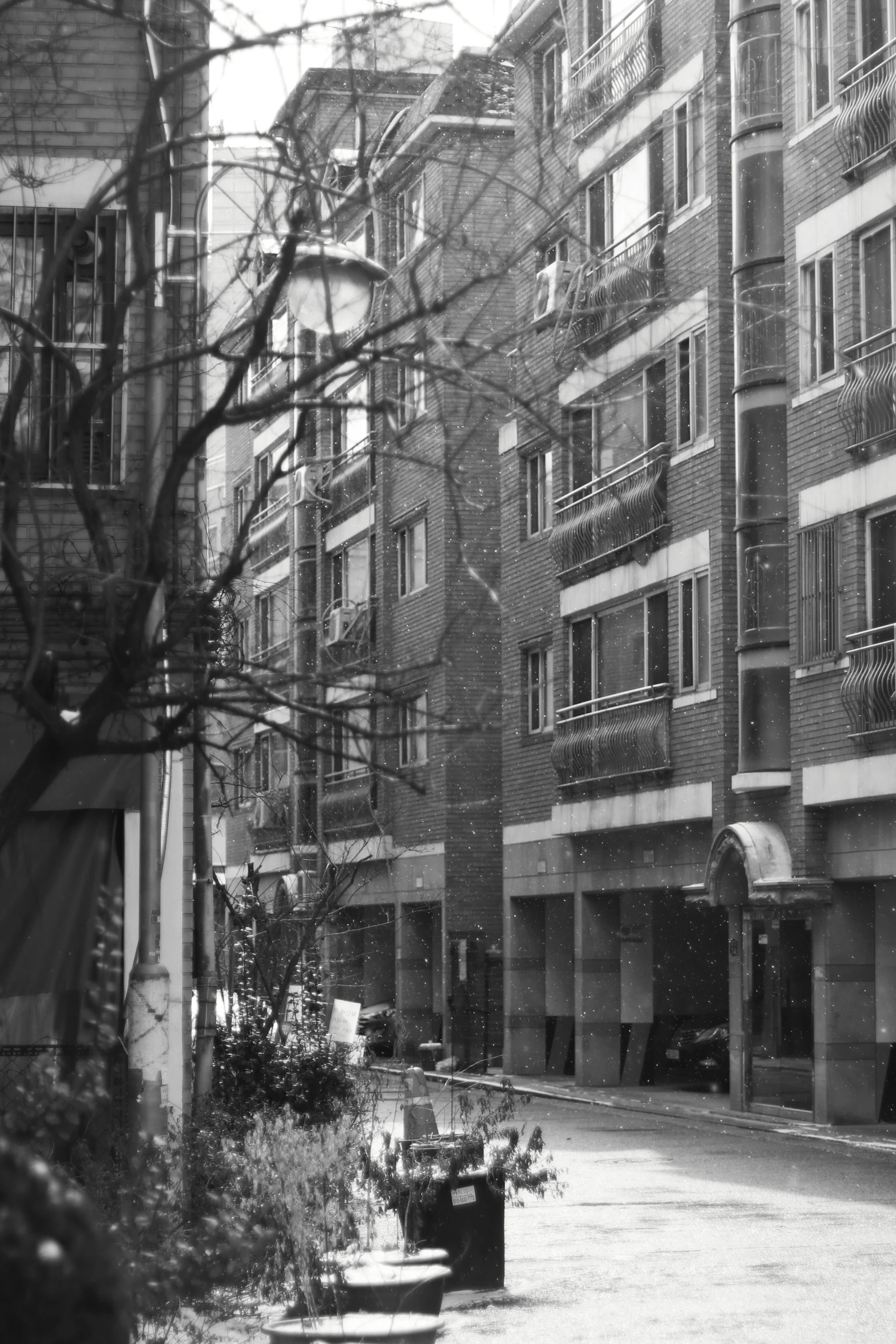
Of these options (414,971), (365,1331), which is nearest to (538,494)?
(414,971)

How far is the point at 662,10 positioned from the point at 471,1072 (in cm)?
1899

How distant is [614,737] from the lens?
33.0 meters

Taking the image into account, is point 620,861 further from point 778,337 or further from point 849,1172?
point 849,1172

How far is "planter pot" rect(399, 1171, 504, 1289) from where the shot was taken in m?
11.9

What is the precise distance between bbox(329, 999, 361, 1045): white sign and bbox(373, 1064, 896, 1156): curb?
3.28 m

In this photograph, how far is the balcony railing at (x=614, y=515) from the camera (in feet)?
103

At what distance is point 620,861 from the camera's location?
34156 mm

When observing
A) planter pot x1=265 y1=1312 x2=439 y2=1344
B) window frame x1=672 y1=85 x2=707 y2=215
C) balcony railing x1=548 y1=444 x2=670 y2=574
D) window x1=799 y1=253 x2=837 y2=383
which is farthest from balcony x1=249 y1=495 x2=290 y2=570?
planter pot x1=265 y1=1312 x2=439 y2=1344

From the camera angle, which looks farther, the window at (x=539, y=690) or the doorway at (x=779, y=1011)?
the window at (x=539, y=690)

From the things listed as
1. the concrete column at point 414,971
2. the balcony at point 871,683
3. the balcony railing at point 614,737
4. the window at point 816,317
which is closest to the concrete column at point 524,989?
the balcony railing at point 614,737

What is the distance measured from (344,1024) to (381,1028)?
28422 mm

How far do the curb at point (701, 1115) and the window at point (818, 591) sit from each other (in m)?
5.96

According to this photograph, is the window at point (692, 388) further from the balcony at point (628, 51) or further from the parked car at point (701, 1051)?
the parked car at point (701, 1051)

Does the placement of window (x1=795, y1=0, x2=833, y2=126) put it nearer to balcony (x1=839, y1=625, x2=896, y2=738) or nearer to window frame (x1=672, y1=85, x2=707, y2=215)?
window frame (x1=672, y1=85, x2=707, y2=215)
